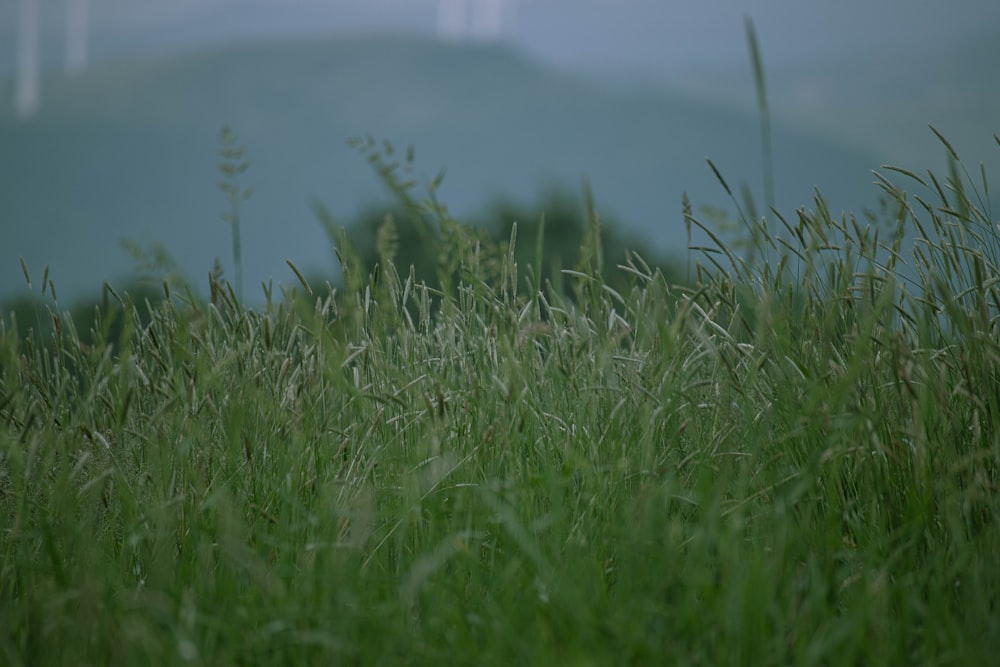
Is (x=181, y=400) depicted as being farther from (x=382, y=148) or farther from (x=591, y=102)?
(x=591, y=102)

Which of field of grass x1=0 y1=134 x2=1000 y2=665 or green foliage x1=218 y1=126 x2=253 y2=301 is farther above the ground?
green foliage x1=218 y1=126 x2=253 y2=301

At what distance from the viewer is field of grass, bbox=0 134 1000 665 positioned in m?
1.36

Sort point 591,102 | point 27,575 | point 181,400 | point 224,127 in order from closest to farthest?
point 27,575 < point 181,400 < point 224,127 < point 591,102

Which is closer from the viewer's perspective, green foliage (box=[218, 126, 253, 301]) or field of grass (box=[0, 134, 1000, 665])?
field of grass (box=[0, 134, 1000, 665])

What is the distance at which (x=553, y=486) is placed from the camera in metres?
1.45

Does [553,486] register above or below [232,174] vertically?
below

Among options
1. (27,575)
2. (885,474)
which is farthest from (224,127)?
(885,474)

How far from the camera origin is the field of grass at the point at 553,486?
1.36 m

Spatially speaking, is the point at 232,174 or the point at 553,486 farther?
the point at 232,174

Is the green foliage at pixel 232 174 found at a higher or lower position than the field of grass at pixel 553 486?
higher

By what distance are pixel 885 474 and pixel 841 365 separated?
30 centimetres

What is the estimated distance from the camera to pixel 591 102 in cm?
10200

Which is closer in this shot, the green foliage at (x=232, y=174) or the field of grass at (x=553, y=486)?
the field of grass at (x=553, y=486)

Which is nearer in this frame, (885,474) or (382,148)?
(885,474)
